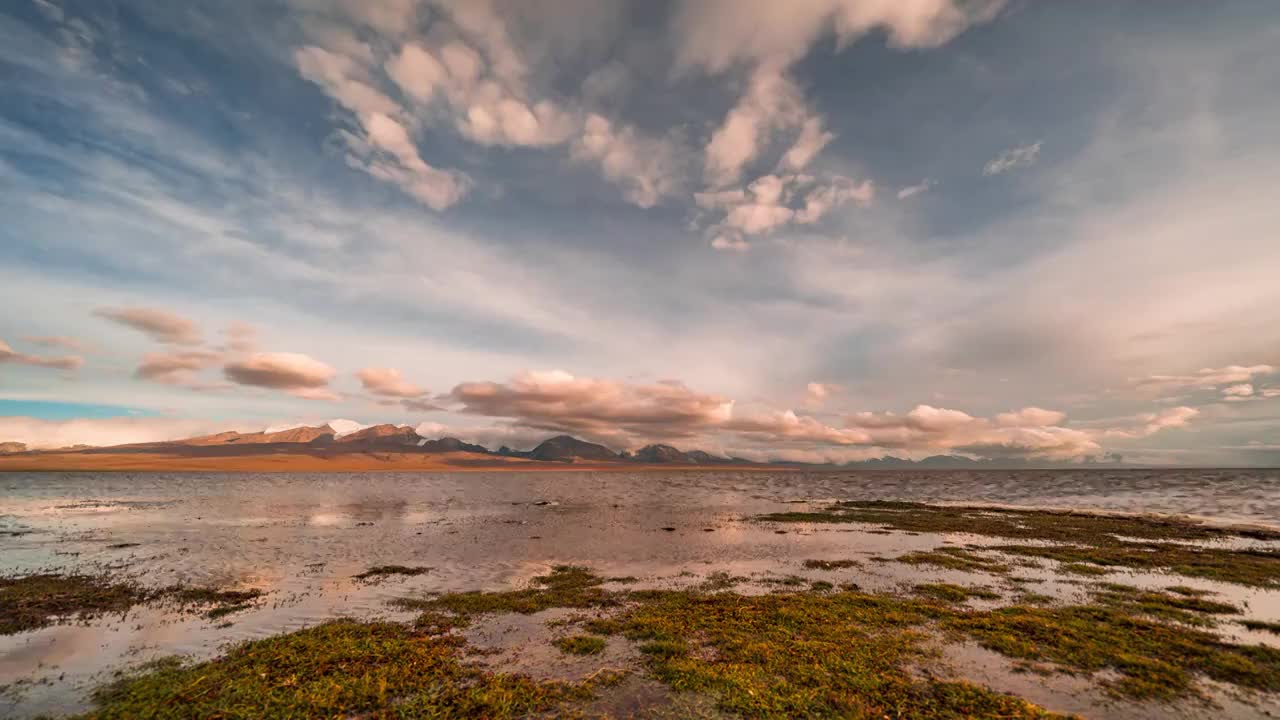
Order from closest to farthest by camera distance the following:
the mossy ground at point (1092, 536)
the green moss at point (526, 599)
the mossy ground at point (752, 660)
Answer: the mossy ground at point (752, 660)
the green moss at point (526, 599)
the mossy ground at point (1092, 536)

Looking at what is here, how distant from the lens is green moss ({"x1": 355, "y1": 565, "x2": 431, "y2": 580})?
3189cm

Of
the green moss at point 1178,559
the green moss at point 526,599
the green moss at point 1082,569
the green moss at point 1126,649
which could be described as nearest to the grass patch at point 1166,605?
the green moss at point 1126,649

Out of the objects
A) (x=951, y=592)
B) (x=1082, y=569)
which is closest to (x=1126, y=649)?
(x=951, y=592)

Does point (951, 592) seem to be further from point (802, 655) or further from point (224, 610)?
point (224, 610)

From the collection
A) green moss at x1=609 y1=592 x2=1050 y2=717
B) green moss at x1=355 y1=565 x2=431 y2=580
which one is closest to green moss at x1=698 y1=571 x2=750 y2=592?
green moss at x1=609 y1=592 x2=1050 y2=717

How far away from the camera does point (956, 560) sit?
36.3 m

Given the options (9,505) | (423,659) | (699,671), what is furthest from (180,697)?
(9,505)

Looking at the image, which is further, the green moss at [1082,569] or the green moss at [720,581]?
the green moss at [1082,569]

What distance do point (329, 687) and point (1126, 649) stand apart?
90.8 ft

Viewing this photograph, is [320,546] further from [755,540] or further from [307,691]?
[755,540]

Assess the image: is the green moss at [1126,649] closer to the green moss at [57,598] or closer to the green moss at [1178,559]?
the green moss at [1178,559]

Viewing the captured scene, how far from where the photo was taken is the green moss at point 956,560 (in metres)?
33.7

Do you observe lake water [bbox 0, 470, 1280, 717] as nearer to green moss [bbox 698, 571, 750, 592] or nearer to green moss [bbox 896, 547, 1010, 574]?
green moss [bbox 698, 571, 750, 592]

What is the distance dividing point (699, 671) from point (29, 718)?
A: 1925 cm
